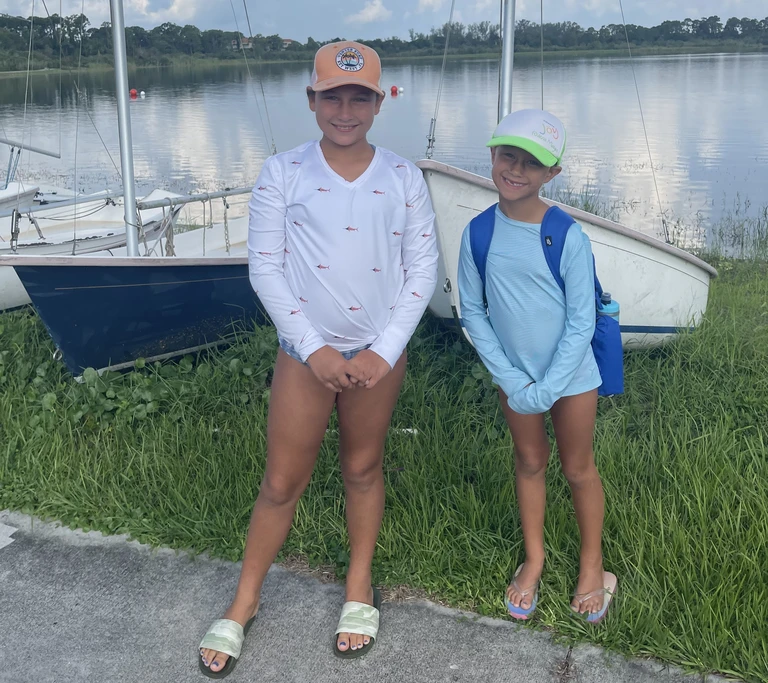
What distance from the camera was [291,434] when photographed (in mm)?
2555

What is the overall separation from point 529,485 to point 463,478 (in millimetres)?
802

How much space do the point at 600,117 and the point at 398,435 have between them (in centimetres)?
2169

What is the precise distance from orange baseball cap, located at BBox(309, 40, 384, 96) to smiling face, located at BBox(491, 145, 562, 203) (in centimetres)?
44

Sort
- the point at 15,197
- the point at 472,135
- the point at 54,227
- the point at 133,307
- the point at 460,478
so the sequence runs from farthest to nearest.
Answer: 1. the point at 472,135
2. the point at 54,227
3. the point at 15,197
4. the point at 133,307
5. the point at 460,478

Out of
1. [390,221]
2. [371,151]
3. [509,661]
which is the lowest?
[509,661]

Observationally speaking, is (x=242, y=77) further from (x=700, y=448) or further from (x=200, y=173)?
(x=700, y=448)

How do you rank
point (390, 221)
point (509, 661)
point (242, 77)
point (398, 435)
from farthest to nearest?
point (242, 77) < point (398, 435) < point (509, 661) < point (390, 221)

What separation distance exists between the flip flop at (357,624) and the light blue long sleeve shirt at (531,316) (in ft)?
2.79

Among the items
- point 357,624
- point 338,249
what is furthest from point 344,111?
point 357,624

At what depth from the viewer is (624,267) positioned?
4.55 m

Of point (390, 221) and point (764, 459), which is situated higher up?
point (390, 221)

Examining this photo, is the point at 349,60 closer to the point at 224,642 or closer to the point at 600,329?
the point at 600,329

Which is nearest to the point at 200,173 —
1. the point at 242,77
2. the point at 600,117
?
the point at 600,117

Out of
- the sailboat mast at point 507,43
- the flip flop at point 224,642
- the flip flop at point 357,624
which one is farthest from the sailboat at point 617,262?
the flip flop at point 224,642
